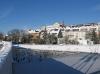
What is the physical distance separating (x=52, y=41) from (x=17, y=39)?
56.0ft

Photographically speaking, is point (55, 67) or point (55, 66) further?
point (55, 66)

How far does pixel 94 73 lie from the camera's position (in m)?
14.8

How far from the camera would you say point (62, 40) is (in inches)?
3098

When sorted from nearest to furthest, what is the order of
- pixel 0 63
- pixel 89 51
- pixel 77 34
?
pixel 0 63, pixel 89 51, pixel 77 34

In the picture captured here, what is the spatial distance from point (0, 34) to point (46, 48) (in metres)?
52.4

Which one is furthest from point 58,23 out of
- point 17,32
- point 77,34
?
point 17,32

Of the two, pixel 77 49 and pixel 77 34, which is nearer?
pixel 77 49

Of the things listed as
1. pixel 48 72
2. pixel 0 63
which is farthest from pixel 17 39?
pixel 0 63

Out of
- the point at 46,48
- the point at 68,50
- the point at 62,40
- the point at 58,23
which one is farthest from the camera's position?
the point at 58,23

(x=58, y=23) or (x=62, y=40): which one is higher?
(x=58, y=23)

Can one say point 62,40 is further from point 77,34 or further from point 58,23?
point 58,23

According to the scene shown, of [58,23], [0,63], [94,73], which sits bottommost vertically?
[94,73]

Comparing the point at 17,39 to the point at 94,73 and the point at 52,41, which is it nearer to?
the point at 52,41

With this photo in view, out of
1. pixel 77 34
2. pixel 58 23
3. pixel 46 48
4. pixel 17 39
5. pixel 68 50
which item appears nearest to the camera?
pixel 68 50
